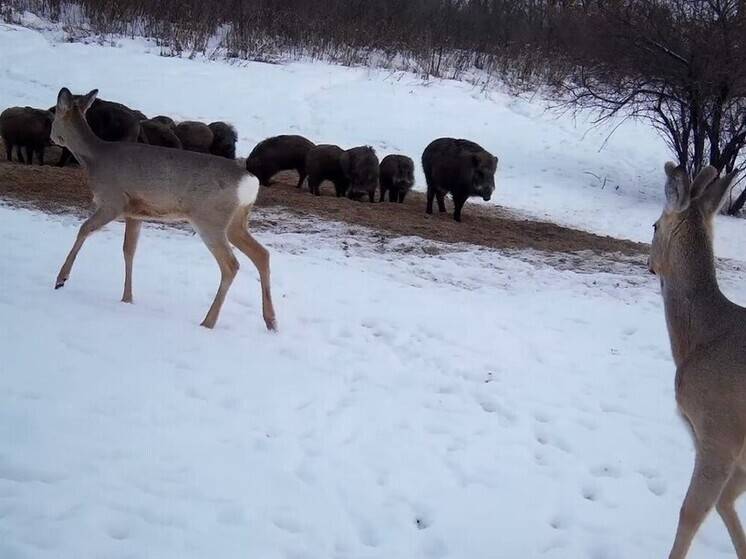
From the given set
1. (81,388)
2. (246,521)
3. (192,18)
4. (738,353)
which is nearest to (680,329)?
(738,353)

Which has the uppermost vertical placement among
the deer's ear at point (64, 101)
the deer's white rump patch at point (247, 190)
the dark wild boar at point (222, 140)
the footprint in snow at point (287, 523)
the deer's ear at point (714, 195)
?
the deer's ear at point (714, 195)

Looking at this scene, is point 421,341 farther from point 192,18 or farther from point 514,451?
point 192,18

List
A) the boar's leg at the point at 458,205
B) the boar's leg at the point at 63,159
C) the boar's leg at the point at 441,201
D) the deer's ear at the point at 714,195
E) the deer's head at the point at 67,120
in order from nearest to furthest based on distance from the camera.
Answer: the deer's ear at the point at 714,195 < the deer's head at the point at 67,120 < the boar's leg at the point at 458,205 < the boar's leg at the point at 63,159 < the boar's leg at the point at 441,201

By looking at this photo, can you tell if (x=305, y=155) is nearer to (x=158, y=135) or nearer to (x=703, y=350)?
(x=158, y=135)

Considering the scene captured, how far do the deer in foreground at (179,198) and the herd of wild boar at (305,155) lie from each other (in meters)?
7.05

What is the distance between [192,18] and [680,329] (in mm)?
25132

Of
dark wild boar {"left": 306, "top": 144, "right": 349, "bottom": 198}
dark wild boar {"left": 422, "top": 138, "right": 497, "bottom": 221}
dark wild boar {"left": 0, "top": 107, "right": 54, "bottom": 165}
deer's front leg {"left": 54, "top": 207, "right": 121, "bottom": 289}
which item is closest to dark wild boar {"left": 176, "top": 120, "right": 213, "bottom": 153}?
dark wild boar {"left": 306, "top": 144, "right": 349, "bottom": 198}

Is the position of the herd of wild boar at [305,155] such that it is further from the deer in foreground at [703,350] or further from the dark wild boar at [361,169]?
the deer in foreground at [703,350]

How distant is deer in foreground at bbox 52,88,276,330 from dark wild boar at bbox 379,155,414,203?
823 cm

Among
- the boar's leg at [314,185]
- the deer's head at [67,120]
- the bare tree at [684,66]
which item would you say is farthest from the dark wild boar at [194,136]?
the bare tree at [684,66]

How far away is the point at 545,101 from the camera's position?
25.2 metres

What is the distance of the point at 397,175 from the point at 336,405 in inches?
397

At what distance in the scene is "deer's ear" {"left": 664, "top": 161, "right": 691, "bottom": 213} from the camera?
4145 millimetres

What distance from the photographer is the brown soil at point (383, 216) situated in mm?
10688
